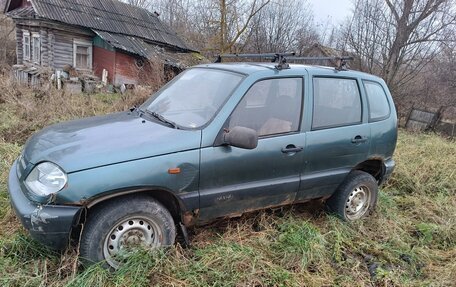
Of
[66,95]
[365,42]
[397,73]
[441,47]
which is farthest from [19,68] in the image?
[441,47]

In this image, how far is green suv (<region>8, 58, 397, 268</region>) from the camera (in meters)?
2.66

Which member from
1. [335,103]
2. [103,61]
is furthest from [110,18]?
[335,103]

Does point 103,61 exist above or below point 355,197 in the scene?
above

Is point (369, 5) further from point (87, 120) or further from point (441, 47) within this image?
point (87, 120)

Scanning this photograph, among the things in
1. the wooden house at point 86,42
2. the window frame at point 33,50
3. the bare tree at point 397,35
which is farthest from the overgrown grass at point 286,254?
the window frame at point 33,50

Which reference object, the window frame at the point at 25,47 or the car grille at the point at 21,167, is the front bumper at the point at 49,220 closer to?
the car grille at the point at 21,167

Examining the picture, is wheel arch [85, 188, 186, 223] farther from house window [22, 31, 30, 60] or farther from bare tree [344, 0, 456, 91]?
house window [22, 31, 30, 60]

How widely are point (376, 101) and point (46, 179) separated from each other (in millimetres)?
3661

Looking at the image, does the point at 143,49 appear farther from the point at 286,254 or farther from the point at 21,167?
the point at 286,254

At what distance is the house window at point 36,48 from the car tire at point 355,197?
63.7 feet

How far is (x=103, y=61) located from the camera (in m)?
19.8

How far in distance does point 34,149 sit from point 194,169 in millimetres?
1326

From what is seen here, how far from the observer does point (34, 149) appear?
115 inches

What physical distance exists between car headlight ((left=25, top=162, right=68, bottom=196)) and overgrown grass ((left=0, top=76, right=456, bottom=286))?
0.59 meters
